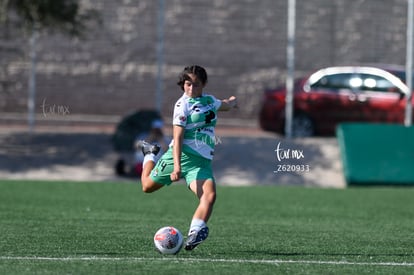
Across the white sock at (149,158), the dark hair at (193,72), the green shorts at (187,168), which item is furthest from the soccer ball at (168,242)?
the dark hair at (193,72)

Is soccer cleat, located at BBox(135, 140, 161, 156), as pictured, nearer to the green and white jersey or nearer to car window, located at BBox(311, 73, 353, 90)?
the green and white jersey

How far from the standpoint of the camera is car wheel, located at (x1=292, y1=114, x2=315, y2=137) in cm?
2570

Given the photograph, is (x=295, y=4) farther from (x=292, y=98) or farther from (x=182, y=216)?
(x=182, y=216)

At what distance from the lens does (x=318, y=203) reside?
60.0 ft

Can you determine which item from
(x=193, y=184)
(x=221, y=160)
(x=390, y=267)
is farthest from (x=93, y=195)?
(x=390, y=267)

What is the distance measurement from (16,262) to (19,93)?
17.9m

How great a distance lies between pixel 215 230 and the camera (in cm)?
1244

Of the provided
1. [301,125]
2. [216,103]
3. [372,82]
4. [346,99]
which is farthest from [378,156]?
[216,103]

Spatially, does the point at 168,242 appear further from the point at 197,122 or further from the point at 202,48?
the point at 202,48

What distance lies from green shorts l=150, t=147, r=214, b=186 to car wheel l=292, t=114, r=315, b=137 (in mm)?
15753

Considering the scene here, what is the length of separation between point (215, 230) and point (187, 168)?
8.61 ft

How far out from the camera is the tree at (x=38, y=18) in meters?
24.6

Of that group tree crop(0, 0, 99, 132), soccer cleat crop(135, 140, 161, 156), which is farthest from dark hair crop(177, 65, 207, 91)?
tree crop(0, 0, 99, 132)

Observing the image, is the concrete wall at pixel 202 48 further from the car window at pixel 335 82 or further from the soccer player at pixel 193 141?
the soccer player at pixel 193 141
